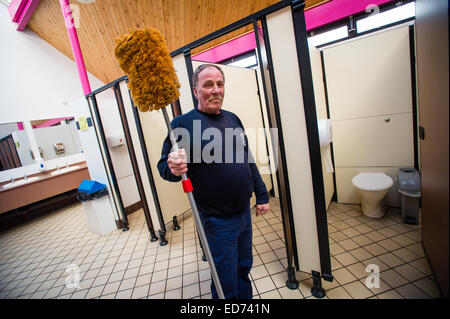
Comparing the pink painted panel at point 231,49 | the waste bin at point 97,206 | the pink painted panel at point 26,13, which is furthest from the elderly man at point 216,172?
the pink painted panel at point 26,13

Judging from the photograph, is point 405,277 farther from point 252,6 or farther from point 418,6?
point 252,6

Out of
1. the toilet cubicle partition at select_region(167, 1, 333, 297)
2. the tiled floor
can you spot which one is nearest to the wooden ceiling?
the toilet cubicle partition at select_region(167, 1, 333, 297)

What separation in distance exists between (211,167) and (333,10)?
370cm

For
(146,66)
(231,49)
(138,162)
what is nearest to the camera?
(146,66)

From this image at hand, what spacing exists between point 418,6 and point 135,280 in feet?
10.2

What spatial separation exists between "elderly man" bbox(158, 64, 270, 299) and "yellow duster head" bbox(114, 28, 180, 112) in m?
0.26

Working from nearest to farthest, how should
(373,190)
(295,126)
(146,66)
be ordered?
(146,66) < (295,126) < (373,190)

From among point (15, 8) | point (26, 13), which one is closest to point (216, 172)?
point (26, 13)

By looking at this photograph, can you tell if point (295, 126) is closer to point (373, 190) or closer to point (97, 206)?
point (373, 190)

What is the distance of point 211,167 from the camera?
1174mm

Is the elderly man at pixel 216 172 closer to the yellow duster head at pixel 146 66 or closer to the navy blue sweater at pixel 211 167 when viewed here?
the navy blue sweater at pixel 211 167
